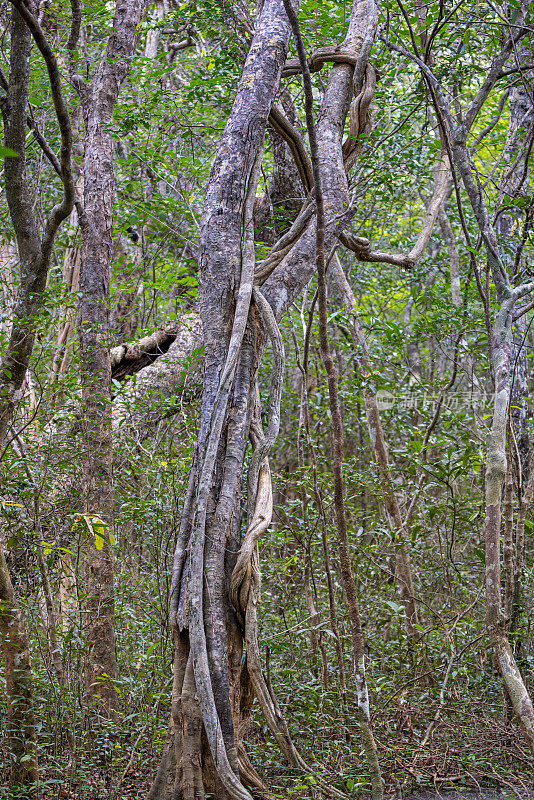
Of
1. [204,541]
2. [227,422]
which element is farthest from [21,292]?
[204,541]

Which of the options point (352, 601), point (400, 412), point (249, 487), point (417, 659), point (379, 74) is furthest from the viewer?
→ point (400, 412)

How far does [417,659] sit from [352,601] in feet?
5.70

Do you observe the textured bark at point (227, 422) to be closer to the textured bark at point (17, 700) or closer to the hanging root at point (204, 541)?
the hanging root at point (204, 541)

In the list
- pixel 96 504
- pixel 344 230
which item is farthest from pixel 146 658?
pixel 344 230

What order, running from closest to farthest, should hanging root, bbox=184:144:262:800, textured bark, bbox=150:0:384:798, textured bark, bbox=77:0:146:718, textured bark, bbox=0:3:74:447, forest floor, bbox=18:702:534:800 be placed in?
1. hanging root, bbox=184:144:262:800
2. textured bark, bbox=150:0:384:798
3. forest floor, bbox=18:702:534:800
4. textured bark, bbox=0:3:74:447
5. textured bark, bbox=77:0:146:718

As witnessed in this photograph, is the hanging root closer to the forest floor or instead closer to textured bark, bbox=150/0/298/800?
textured bark, bbox=150/0/298/800

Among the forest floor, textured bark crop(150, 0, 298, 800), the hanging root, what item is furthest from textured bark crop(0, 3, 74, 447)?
the forest floor

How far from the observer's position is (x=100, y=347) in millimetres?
4273

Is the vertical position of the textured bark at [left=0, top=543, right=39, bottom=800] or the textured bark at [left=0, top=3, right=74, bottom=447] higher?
the textured bark at [left=0, top=3, right=74, bottom=447]

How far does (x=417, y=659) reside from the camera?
13.6 feet

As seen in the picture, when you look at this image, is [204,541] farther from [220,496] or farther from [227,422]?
[227,422]

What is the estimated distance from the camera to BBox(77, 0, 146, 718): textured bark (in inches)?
152

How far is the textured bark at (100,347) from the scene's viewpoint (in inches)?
152

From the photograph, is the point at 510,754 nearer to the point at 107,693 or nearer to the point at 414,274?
the point at 107,693
